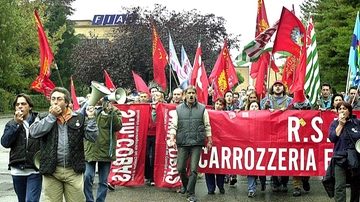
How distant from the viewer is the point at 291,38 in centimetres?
972

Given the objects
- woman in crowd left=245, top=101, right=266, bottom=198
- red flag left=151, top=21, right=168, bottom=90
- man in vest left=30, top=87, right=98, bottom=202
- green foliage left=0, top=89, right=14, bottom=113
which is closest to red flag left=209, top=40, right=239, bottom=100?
red flag left=151, top=21, right=168, bottom=90

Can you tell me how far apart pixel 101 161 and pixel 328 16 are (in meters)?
25.0

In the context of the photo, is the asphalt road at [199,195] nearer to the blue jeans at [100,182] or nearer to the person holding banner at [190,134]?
the person holding banner at [190,134]

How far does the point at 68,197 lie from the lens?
19.0 ft

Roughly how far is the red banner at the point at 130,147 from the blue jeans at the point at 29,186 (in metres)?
3.54

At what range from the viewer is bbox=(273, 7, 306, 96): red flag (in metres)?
9.38

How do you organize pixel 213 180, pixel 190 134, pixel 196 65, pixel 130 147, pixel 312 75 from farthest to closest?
pixel 196 65 → pixel 130 147 → pixel 213 180 → pixel 312 75 → pixel 190 134

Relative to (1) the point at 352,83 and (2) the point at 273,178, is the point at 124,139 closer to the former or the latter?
(2) the point at 273,178

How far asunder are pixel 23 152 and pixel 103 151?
1.76 m

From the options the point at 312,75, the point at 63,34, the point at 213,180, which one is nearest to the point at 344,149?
the point at 312,75

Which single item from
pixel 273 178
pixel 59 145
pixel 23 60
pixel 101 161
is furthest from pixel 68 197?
pixel 23 60

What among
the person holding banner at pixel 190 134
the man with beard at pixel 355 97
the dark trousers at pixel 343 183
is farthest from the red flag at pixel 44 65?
the man with beard at pixel 355 97

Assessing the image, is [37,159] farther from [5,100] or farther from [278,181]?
[5,100]

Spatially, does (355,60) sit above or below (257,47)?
below
